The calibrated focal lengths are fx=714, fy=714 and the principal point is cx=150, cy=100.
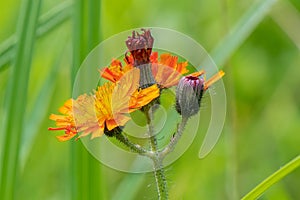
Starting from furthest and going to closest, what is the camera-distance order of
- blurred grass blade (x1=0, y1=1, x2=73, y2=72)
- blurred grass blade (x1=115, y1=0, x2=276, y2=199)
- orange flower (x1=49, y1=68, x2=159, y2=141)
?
blurred grass blade (x1=115, y1=0, x2=276, y2=199) → blurred grass blade (x1=0, y1=1, x2=73, y2=72) → orange flower (x1=49, y1=68, x2=159, y2=141)

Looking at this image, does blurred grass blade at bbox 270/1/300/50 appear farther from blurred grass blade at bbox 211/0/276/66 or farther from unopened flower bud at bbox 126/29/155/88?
unopened flower bud at bbox 126/29/155/88

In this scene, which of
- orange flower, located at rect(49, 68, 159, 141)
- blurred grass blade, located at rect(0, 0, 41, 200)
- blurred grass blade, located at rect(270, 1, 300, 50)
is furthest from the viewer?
blurred grass blade, located at rect(270, 1, 300, 50)

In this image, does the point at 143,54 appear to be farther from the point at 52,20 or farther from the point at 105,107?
the point at 52,20

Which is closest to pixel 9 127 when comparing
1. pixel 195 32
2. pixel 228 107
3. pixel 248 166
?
pixel 228 107

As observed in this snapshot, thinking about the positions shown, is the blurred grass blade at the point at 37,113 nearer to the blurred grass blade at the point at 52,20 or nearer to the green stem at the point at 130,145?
A: the blurred grass blade at the point at 52,20

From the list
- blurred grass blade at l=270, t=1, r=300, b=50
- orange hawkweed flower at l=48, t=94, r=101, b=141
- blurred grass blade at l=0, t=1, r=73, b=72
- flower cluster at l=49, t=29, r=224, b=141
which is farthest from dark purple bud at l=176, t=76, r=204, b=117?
blurred grass blade at l=270, t=1, r=300, b=50

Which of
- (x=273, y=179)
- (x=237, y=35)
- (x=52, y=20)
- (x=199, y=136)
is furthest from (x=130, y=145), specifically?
(x=199, y=136)

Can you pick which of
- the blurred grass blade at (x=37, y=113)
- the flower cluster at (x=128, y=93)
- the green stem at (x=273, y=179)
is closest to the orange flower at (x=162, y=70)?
the flower cluster at (x=128, y=93)
